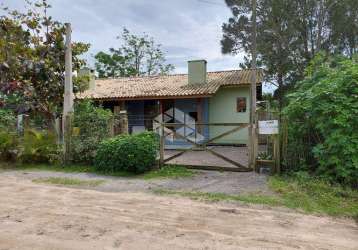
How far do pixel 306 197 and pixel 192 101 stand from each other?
13051mm

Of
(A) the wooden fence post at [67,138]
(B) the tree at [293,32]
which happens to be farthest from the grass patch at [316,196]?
(B) the tree at [293,32]

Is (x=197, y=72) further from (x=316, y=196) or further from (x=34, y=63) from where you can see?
(x=316, y=196)

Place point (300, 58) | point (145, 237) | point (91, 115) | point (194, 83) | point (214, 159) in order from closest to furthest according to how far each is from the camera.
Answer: point (145, 237)
point (91, 115)
point (214, 159)
point (194, 83)
point (300, 58)

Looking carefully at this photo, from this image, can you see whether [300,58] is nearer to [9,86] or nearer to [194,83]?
[194,83]

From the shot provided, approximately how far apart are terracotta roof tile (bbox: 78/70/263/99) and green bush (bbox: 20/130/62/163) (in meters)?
7.14

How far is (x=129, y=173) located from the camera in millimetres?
9984

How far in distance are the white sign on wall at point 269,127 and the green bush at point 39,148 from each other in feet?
21.7

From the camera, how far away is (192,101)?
19.6 metres

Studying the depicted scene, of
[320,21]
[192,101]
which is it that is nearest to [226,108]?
[192,101]

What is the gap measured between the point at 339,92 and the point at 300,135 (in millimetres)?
1438

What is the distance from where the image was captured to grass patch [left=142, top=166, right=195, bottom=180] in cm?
952

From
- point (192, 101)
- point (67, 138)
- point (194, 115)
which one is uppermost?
point (192, 101)

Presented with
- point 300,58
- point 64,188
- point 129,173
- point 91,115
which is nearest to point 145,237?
point 64,188

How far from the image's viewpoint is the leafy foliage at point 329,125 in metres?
7.58
